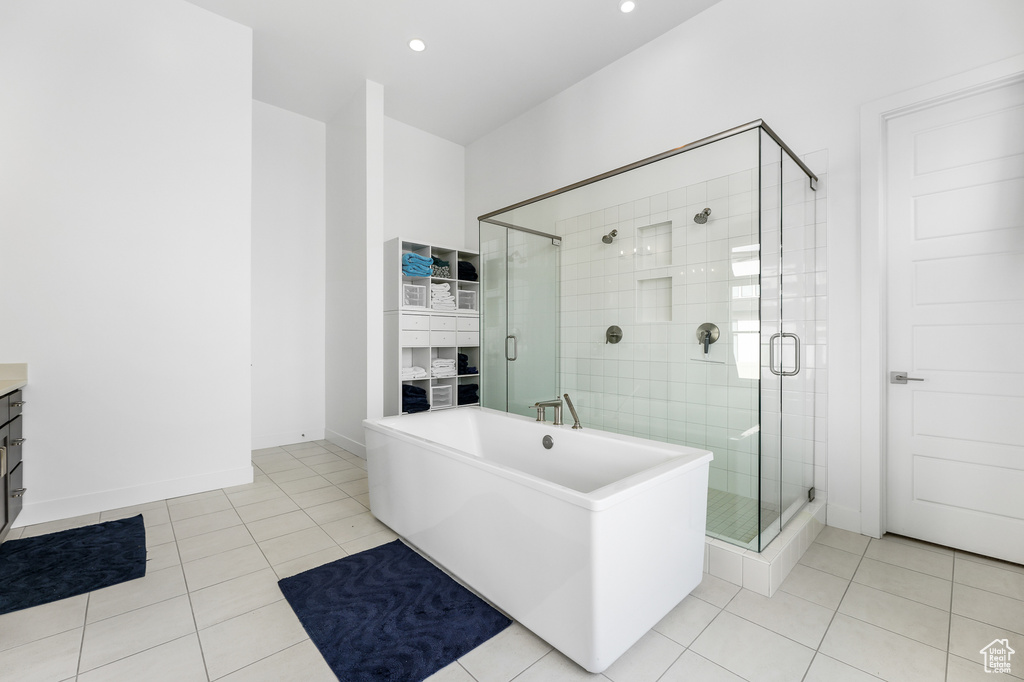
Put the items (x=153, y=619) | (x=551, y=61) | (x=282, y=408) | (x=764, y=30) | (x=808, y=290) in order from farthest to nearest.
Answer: (x=282, y=408), (x=551, y=61), (x=764, y=30), (x=808, y=290), (x=153, y=619)

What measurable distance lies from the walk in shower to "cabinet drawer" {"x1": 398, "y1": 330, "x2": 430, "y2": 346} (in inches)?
51.9

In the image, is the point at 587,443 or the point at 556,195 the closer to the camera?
the point at 587,443

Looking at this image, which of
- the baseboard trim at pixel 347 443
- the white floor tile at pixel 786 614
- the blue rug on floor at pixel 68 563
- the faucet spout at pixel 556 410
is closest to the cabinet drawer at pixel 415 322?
the baseboard trim at pixel 347 443

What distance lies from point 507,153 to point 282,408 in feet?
Result: 10.6

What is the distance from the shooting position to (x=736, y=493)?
80.3 inches

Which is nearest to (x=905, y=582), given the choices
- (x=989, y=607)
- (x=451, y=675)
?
(x=989, y=607)

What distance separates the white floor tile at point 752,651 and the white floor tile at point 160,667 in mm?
1607

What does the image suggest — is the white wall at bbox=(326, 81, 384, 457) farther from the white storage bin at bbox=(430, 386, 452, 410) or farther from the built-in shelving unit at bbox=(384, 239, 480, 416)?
the white storage bin at bbox=(430, 386, 452, 410)

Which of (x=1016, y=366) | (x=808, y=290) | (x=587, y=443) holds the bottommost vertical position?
(x=587, y=443)

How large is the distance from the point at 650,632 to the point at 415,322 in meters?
2.91

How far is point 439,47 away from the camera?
129 inches

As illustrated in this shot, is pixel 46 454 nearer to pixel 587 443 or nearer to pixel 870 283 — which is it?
pixel 587 443

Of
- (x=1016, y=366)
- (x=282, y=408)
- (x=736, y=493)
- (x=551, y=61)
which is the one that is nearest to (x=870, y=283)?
(x=1016, y=366)

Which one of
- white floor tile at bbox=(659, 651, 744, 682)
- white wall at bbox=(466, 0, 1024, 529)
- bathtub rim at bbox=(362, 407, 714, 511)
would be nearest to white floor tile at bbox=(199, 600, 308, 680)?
bathtub rim at bbox=(362, 407, 714, 511)
